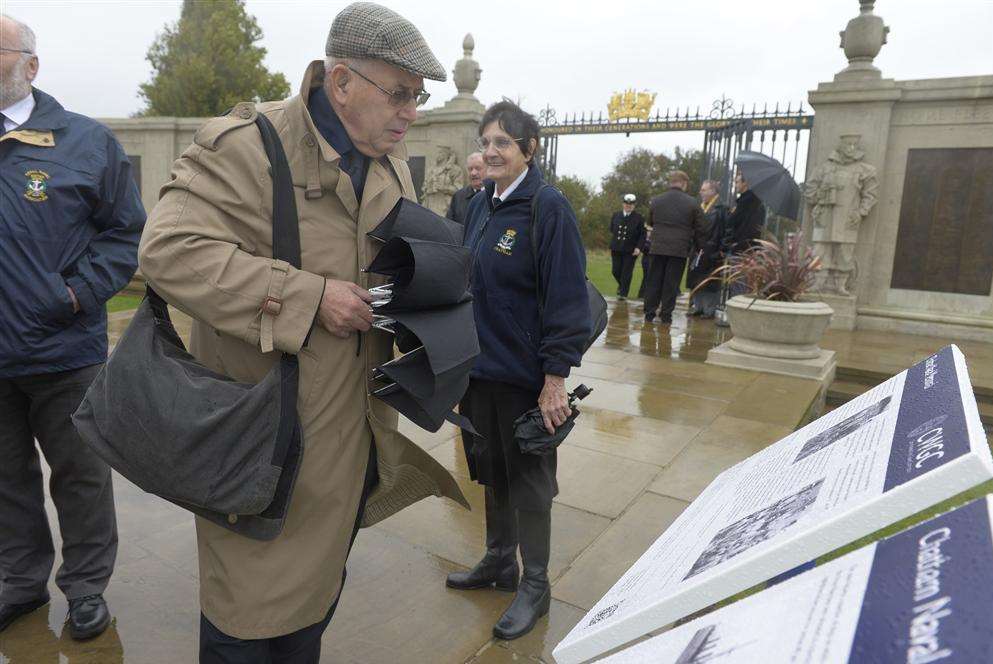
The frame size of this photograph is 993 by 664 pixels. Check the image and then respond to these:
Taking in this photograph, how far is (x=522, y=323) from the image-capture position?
263 cm

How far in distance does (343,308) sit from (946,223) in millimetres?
9760

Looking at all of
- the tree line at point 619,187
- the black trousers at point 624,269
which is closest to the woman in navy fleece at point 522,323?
the black trousers at point 624,269

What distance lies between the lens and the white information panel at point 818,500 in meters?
0.74

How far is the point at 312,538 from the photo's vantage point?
1.73m

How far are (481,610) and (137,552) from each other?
1613 mm

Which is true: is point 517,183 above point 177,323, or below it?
above

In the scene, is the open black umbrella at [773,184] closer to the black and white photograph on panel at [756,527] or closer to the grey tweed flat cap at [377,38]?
the grey tweed flat cap at [377,38]

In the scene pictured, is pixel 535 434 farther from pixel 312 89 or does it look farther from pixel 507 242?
pixel 312 89

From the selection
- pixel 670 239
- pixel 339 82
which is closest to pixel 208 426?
pixel 339 82

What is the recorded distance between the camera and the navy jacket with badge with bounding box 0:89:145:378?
2385mm

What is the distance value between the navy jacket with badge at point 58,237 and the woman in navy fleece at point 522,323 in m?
1.42

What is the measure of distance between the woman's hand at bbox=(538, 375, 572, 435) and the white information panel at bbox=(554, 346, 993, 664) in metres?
1.25

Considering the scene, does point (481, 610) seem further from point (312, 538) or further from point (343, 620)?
point (312, 538)

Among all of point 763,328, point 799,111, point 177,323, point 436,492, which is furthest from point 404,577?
point 799,111
